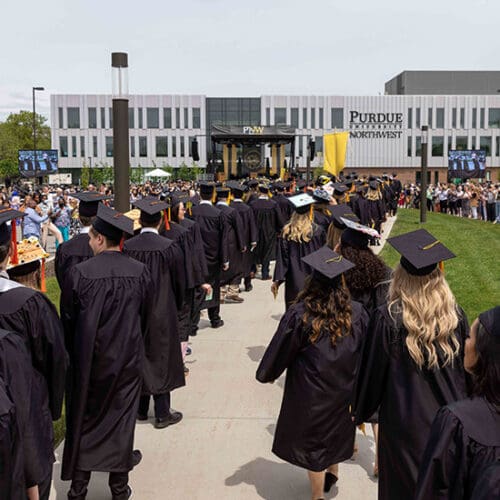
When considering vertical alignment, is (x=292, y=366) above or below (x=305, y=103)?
below

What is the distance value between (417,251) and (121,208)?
4.59m

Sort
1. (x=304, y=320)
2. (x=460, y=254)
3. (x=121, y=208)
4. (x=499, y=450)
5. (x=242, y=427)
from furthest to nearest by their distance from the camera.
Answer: (x=460, y=254) < (x=121, y=208) < (x=242, y=427) < (x=304, y=320) < (x=499, y=450)

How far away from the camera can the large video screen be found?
40281 millimetres

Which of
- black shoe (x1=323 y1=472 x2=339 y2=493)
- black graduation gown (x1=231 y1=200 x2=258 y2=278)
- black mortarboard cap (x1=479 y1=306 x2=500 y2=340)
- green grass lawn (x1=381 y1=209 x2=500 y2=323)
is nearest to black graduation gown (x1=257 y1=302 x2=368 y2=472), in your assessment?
black shoe (x1=323 y1=472 x2=339 y2=493)

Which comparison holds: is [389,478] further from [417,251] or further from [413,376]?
[417,251]

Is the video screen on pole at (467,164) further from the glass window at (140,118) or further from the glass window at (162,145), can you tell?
the glass window at (140,118)

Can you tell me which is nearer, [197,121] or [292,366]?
[292,366]

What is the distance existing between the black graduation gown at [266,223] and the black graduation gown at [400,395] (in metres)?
9.81

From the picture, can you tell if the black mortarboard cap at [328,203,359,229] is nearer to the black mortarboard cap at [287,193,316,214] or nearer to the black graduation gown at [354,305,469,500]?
the black mortarboard cap at [287,193,316,214]

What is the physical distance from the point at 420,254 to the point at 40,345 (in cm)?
200

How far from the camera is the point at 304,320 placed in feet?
13.8

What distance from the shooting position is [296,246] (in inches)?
293

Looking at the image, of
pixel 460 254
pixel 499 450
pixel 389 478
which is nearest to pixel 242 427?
pixel 389 478

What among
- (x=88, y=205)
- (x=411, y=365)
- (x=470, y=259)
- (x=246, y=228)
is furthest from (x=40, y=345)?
(x=470, y=259)
